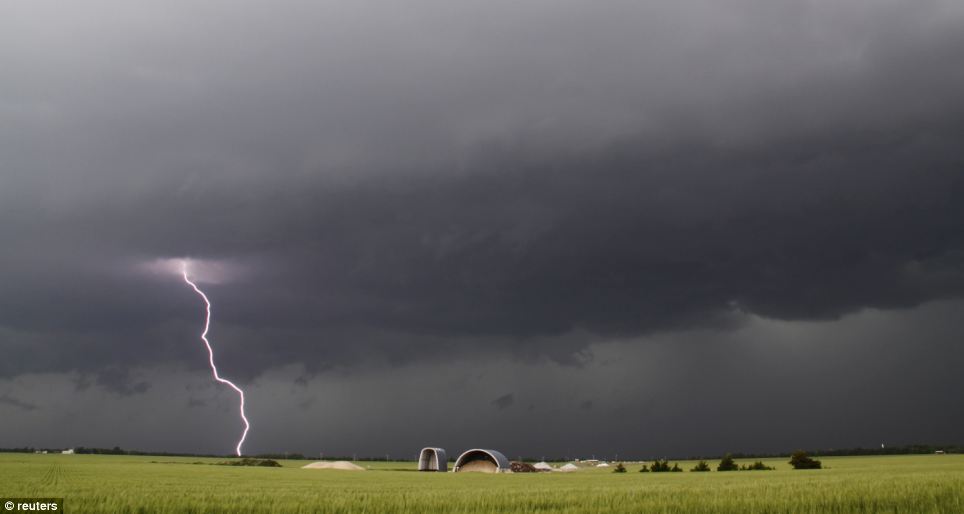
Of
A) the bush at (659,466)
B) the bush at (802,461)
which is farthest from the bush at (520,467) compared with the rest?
the bush at (802,461)

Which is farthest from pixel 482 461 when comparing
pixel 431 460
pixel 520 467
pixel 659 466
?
pixel 659 466

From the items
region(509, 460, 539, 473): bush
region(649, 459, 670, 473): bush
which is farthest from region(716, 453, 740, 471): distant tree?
region(509, 460, 539, 473): bush

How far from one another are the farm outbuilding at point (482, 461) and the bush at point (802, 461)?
5040 cm

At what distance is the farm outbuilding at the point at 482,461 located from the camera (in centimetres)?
10512

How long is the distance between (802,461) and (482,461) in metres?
55.8

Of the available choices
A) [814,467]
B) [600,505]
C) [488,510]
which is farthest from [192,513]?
[814,467]

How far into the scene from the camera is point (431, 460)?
4574 inches

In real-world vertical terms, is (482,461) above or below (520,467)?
above

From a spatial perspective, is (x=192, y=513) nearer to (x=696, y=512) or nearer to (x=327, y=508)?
(x=327, y=508)

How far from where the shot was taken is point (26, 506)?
22.0m

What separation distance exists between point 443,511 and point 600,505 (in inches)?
227

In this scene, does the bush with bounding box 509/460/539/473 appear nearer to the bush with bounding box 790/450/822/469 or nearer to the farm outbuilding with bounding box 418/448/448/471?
the farm outbuilding with bounding box 418/448/448/471

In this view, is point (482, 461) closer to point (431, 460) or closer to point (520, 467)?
point (520, 467)

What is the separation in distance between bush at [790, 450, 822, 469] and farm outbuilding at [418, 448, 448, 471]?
62.2 meters
